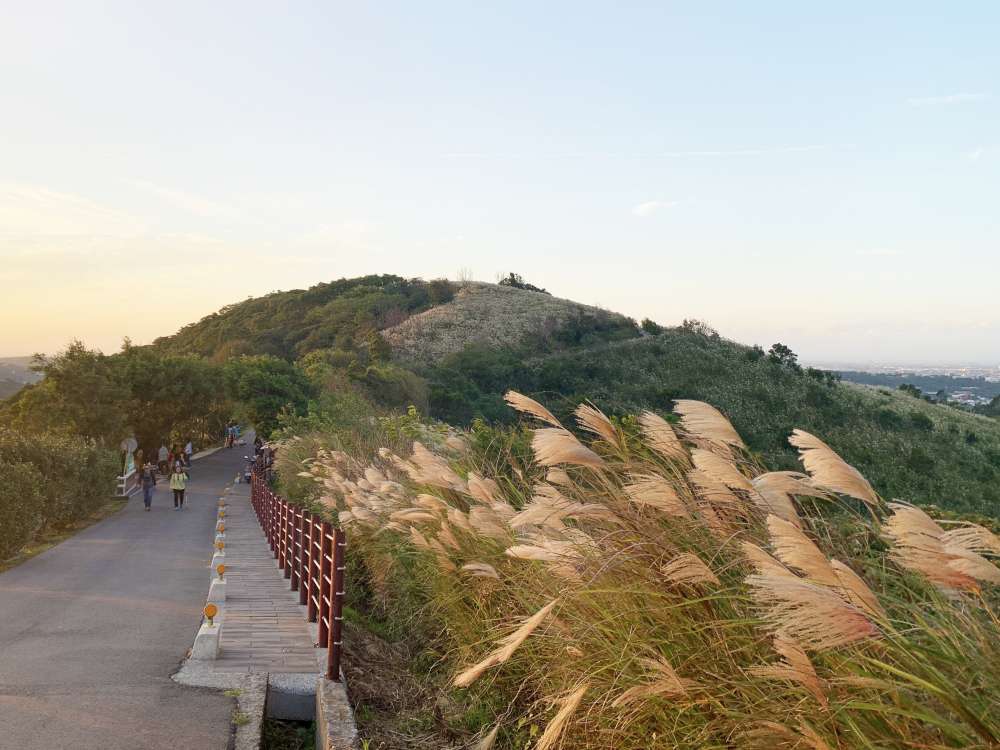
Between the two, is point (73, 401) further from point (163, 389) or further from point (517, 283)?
point (517, 283)

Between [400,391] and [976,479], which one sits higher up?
[400,391]

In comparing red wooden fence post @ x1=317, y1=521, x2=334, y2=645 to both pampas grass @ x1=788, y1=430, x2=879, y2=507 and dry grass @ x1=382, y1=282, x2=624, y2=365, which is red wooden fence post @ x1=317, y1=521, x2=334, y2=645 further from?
dry grass @ x1=382, y1=282, x2=624, y2=365

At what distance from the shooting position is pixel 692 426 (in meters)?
3.88

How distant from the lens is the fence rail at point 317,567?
7.48 m

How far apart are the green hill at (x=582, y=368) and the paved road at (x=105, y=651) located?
41.6 feet

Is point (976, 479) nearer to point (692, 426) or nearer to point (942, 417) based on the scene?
point (942, 417)

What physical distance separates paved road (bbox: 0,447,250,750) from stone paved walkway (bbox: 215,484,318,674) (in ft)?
1.56

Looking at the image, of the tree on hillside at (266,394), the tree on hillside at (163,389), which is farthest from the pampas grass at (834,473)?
the tree on hillside at (163,389)

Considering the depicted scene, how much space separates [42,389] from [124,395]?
3894mm

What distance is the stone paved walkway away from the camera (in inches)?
322

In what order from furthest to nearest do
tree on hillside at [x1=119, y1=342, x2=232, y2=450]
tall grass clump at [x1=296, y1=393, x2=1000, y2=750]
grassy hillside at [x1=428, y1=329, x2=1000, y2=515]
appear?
grassy hillside at [x1=428, y1=329, x2=1000, y2=515], tree on hillside at [x1=119, y1=342, x2=232, y2=450], tall grass clump at [x1=296, y1=393, x2=1000, y2=750]

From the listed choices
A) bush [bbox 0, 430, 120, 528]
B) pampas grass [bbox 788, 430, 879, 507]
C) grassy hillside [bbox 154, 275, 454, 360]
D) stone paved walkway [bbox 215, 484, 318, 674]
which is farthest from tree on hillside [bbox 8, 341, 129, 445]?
grassy hillside [bbox 154, 275, 454, 360]

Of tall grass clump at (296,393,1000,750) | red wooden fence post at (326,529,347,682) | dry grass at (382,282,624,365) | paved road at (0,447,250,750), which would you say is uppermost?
dry grass at (382,282,624,365)

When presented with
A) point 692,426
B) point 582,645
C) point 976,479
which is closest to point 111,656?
point 582,645
